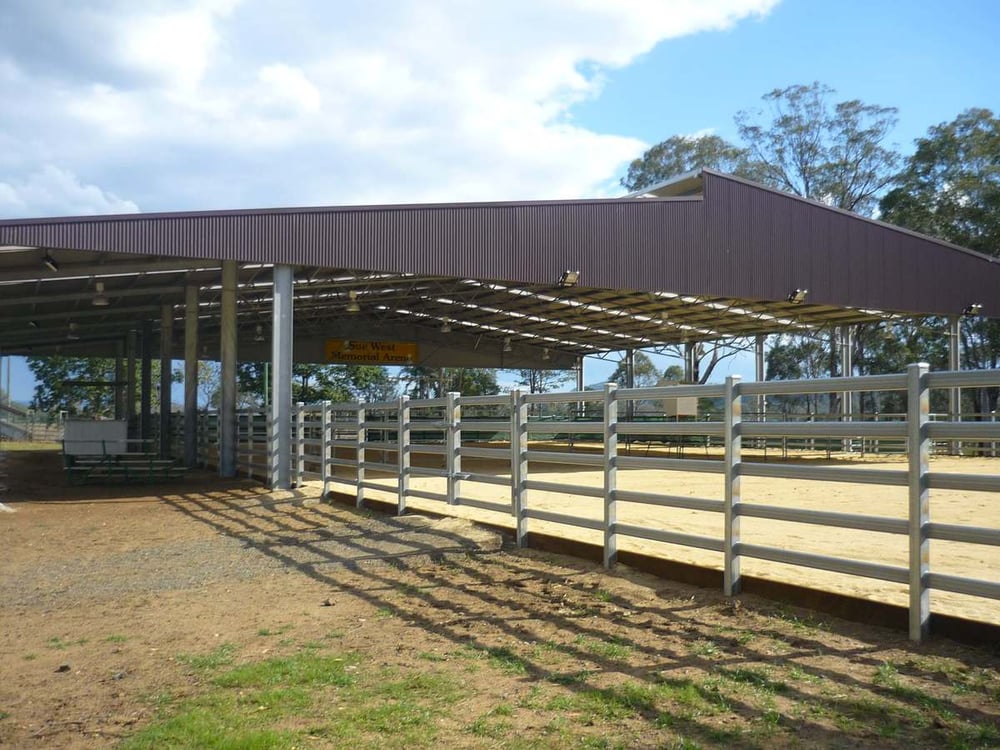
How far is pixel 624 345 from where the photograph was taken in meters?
38.8

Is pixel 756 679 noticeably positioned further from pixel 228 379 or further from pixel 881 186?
pixel 881 186

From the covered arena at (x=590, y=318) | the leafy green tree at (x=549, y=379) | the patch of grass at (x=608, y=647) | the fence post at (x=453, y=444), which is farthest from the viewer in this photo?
the leafy green tree at (x=549, y=379)

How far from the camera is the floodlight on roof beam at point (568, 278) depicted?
59.7 ft

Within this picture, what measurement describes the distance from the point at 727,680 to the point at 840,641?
2.83 feet

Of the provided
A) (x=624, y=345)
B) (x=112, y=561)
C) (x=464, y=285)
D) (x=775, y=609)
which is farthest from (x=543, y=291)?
(x=775, y=609)

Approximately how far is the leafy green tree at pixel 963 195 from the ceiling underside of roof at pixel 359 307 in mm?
14273

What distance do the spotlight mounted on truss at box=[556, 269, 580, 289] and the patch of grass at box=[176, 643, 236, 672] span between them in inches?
530

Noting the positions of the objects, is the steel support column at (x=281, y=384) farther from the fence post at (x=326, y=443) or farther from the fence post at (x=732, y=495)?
the fence post at (x=732, y=495)

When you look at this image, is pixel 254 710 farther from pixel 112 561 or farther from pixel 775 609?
pixel 112 561

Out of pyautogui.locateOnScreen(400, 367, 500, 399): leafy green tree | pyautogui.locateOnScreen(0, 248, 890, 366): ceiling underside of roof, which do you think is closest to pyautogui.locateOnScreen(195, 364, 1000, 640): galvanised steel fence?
pyautogui.locateOnScreen(0, 248, 890, 366): ceiling underside of roof

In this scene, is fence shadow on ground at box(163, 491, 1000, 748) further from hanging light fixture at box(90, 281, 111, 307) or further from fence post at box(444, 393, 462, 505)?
hanging light fixture at box(90, 281, 111, 307)

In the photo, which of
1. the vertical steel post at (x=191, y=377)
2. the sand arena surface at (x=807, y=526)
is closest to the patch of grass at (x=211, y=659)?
the sand arena surface at (x=807, y=526)

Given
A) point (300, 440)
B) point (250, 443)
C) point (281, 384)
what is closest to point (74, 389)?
point (250, 443)

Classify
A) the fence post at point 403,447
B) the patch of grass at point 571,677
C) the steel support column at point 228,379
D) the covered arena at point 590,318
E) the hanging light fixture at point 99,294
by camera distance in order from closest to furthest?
the patch of grass at point 571,677 → the covered arena at point 590,318 → the fence post at point 403,447 → the steel support column at point 228,379 → the hanging light fixture at point 99,294
